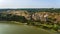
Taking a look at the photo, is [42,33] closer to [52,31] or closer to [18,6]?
[52,31]

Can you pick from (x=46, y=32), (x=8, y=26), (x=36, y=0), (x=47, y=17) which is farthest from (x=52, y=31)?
(x=8, y=26)

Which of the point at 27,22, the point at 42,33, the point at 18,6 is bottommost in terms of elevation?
the point at 42,33

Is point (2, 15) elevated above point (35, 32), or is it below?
above

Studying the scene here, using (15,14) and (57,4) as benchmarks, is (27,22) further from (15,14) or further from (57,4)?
(57,4)

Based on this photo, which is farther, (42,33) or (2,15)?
(2,15)

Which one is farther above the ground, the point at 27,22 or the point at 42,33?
the point at 27,22

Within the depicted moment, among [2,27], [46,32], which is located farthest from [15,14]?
[46,32]
